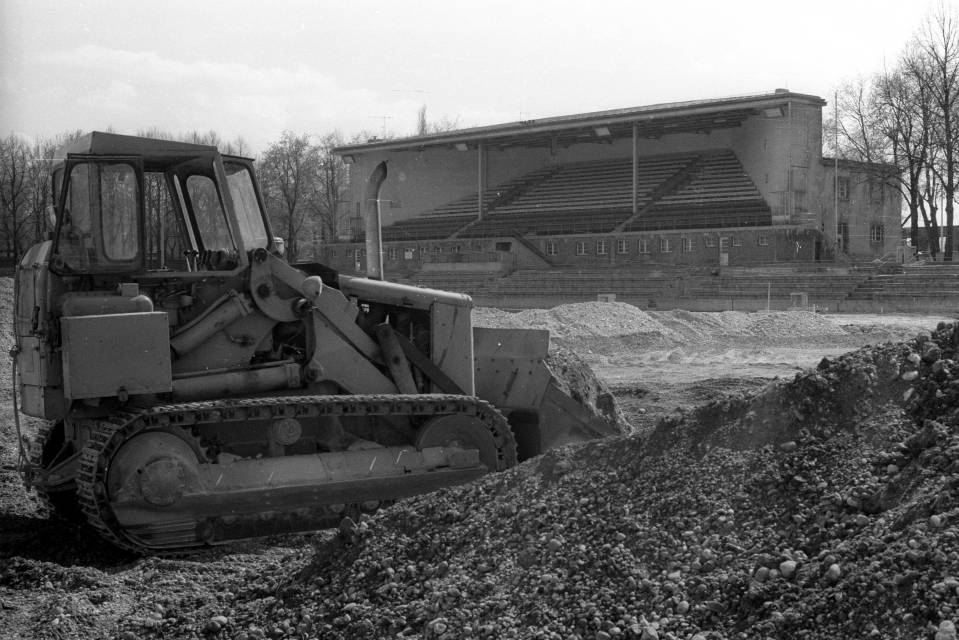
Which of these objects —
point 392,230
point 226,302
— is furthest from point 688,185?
point 226,302

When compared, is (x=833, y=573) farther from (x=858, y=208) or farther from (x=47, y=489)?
(x=858, y=208)

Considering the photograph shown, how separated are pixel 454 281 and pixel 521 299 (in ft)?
23.8

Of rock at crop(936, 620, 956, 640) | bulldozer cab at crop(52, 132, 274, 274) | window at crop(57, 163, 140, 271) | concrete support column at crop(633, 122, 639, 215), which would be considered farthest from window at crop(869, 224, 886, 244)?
rock at crop(936, 620, 956, 640)

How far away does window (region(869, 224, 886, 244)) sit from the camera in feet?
178

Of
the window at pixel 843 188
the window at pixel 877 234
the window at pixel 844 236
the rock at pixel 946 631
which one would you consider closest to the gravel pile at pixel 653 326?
the rock at pixel 946 631

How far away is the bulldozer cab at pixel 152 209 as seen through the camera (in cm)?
828

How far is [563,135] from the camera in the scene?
6319 centimetres

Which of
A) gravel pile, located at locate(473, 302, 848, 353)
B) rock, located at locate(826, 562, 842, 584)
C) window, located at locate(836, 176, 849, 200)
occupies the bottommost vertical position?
gravel pile, located at locate(473, 302, 848, 353)

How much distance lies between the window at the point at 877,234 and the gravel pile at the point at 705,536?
166 feet

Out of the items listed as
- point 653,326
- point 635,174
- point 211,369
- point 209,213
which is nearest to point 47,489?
point 211,369

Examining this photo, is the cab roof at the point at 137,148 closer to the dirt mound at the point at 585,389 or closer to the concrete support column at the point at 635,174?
the dirt mound at the point at 585,389

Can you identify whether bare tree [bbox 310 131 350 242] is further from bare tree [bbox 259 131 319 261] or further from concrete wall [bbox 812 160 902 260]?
concrete wall [bbox 812 160 902 260]

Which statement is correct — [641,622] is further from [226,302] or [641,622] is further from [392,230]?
[392,230]

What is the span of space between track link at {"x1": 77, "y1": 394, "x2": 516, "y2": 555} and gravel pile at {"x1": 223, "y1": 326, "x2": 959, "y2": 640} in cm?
214
